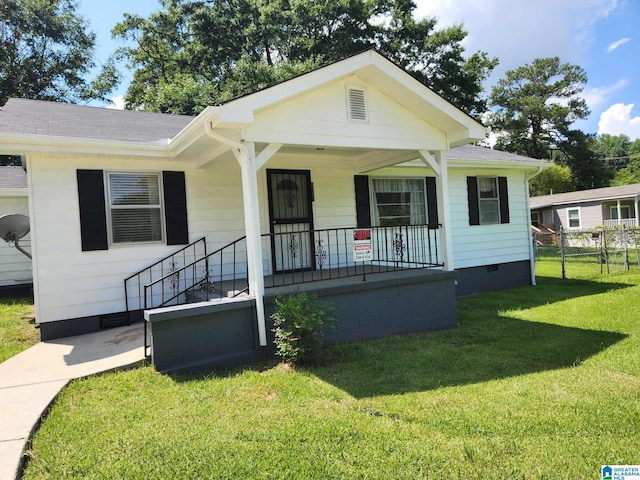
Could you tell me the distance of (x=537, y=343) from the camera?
206 inches

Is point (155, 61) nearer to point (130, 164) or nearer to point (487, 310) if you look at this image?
point (130, 164)

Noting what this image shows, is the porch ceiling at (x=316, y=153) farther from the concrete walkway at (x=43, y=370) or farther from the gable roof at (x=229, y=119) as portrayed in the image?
the concrete walkway at (x=43, y=370)

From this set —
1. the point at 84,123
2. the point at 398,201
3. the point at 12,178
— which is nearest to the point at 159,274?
the point at 84,123

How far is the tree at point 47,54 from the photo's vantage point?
748 inches

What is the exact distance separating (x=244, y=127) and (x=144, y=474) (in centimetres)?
343

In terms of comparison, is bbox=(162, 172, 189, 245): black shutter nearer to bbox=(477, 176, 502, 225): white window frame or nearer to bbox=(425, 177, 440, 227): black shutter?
bbox=(425, 177, 440, 227): black shutter

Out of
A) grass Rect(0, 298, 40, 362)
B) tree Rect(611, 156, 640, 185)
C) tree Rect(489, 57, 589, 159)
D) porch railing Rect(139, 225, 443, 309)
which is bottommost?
grass Rect(0, 298, 40, 362)

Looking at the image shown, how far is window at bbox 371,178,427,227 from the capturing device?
820 centimetres

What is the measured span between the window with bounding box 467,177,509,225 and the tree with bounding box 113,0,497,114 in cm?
1220

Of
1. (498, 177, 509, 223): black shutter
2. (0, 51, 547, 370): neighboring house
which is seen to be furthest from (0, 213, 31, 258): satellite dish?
(498, 177, 509, 223): black shutter

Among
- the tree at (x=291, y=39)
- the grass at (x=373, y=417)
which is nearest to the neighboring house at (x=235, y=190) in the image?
the grass at (x=373, y=417)

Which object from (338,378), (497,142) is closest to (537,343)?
(338,378)

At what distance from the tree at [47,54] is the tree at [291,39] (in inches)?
78.2

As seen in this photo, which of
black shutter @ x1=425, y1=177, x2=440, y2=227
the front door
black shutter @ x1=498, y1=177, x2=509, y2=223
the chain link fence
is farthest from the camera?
the chain link fence
